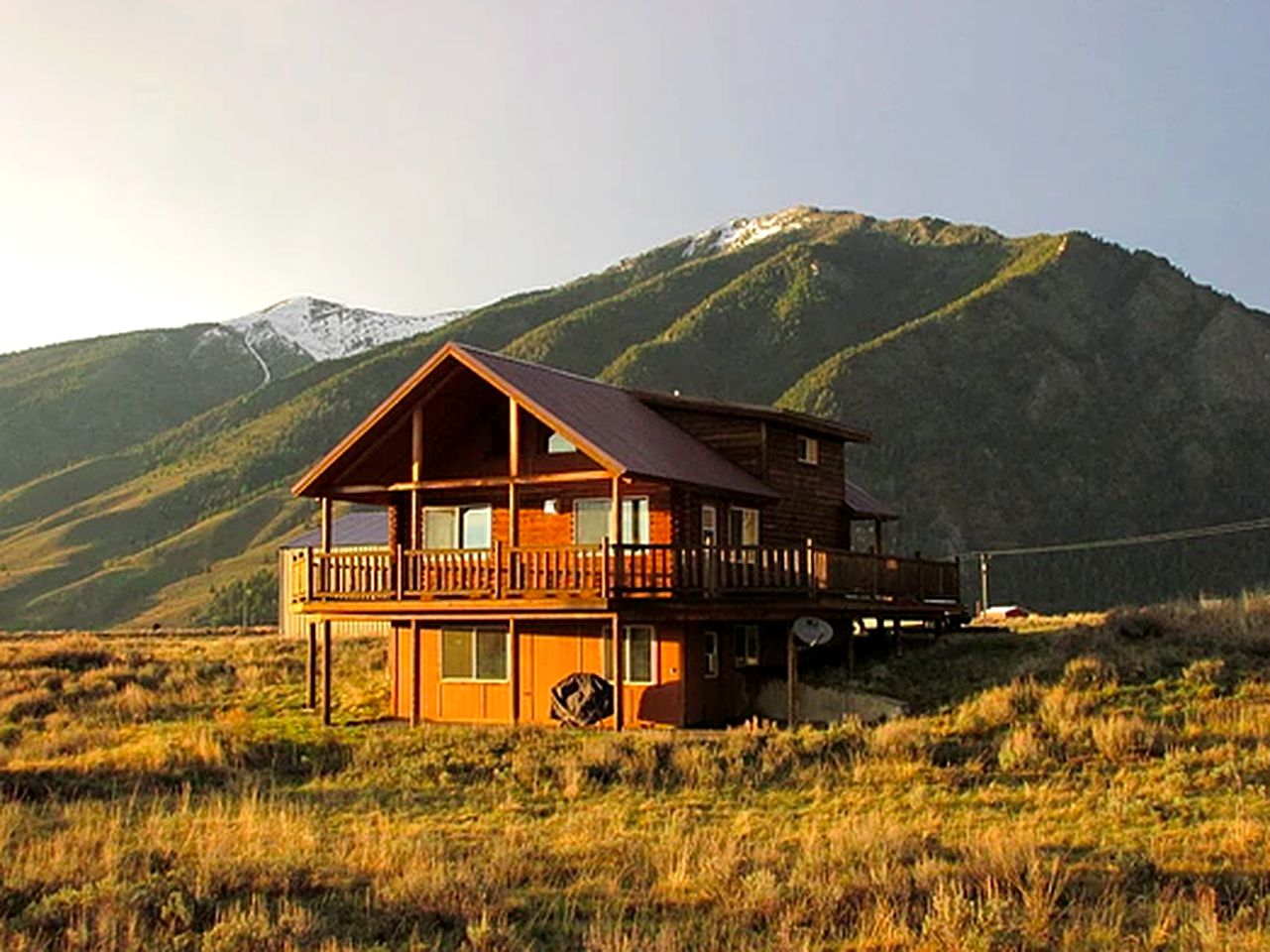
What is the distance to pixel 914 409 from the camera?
9306 centimetres

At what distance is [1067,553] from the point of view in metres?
83.9

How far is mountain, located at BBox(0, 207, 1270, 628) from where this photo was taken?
8812 cm

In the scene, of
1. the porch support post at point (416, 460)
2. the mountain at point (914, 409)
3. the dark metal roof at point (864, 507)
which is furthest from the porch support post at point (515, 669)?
the mountain at point (914, 409)

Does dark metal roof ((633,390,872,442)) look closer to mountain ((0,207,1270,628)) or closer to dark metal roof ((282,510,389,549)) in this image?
dark metal roof ((282,510,389,549))

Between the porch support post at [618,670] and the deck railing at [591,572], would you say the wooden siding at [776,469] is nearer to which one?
the deck railing at [591,572]

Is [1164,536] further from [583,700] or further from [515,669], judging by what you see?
[515,669]

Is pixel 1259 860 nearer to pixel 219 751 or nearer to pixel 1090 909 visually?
pixel 1090 909

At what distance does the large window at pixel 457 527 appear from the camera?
2873cm

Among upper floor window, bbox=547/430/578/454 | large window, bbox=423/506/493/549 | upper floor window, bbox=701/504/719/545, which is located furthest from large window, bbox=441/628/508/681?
upper floor window, bbox=701/504/719/545

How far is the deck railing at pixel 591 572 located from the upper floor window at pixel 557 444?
2867mm

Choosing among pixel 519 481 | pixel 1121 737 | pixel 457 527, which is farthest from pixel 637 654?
pixel 1121 737

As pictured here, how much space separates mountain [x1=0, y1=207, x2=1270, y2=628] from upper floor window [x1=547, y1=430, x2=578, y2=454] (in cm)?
5557

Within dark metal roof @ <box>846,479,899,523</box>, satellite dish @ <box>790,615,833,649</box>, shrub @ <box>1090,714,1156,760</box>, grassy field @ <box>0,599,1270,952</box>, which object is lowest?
grassy field @ <box>0,599,1270,952</box>

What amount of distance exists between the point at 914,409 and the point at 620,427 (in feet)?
229
